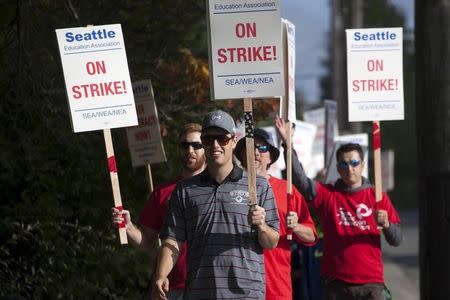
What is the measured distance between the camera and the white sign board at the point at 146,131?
10.9m

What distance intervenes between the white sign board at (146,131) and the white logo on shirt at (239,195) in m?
3.06

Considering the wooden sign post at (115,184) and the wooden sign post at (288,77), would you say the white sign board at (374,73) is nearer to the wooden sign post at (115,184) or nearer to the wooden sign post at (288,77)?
the wooden sign post at (288,77)

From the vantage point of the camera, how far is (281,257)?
911 centimetres

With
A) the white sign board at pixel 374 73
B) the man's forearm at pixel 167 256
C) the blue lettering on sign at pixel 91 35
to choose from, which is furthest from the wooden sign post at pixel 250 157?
the white sign board at pixel 374 73

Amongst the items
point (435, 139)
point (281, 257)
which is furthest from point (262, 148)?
point (435, 139)

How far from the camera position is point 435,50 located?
402 inches

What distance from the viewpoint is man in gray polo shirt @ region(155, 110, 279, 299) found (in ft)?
25.4

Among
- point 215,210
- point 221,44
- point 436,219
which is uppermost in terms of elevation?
point 221,44

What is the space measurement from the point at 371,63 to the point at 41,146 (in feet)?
9.65

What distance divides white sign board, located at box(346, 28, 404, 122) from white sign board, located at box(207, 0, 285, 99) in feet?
7.01

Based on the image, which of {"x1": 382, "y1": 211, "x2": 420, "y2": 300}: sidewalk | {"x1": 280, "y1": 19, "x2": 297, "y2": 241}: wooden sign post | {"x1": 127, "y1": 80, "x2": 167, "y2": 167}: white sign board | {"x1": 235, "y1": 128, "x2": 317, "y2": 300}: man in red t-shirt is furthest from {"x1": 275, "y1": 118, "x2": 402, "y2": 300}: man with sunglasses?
{"x1": 382, "y1": 211, "x2": 420, "y2": 300}: sidewalk

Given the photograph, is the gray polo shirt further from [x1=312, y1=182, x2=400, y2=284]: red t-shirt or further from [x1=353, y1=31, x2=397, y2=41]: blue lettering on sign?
[x1=353, y1=31, x2=397, y2=41]: blue lettering on sign

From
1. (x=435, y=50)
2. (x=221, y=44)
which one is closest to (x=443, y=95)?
(x=435, y=50)

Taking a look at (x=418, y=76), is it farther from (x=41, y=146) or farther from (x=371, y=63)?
(x=41, y=146)
